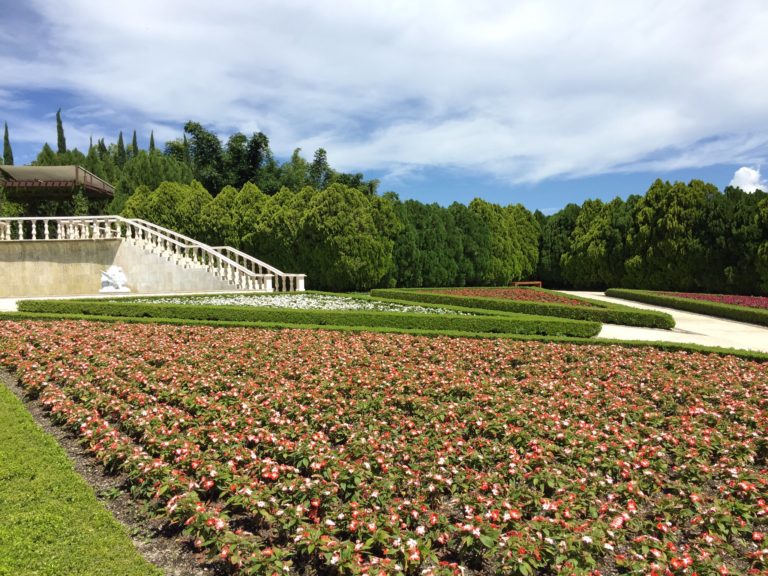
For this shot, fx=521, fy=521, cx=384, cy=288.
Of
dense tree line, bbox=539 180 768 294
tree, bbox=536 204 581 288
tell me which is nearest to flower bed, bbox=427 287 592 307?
dense tree line, bbox=539 180 768 294

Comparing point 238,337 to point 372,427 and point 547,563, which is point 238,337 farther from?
point 547,563

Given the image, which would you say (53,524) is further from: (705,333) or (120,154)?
(120,154)

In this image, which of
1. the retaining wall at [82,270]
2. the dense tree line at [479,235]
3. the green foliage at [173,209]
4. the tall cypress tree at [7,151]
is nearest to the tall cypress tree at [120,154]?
the tall cypress tree at [7,151]

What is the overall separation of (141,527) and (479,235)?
94.8ft

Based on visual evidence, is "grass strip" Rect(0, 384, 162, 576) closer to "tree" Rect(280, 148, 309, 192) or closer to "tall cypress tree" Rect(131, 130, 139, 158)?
"tree" Rect(280, 148, 309, 192)

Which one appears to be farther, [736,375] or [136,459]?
[736,375]

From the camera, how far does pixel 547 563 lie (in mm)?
3500

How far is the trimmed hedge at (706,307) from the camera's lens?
54.3 feet

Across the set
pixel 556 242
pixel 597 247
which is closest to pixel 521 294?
pixel 597 247

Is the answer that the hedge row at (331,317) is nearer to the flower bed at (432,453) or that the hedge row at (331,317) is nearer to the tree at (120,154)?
the flower bed at (432,453)

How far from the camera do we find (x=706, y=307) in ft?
61.6

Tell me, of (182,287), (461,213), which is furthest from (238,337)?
(461,213)

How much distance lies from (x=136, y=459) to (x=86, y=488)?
1.46 feet

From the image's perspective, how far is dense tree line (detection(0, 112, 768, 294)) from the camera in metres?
25.8
